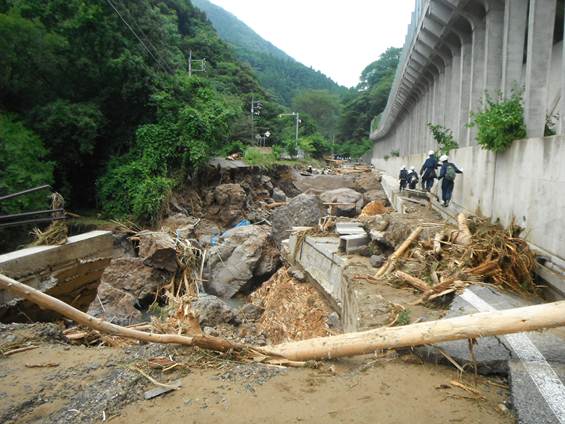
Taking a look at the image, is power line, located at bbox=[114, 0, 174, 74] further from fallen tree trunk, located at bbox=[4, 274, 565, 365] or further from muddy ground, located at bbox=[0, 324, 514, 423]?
muddy ground, located at bbox=[0, 324, 514, 423]

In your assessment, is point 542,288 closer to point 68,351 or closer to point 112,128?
point 68,351

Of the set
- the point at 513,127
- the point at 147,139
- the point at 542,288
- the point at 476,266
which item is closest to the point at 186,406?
the point at 476,266

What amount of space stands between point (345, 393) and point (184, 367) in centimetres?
175

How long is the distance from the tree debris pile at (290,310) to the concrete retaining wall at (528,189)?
14.7 ft

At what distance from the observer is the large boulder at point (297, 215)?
15234 millimetres

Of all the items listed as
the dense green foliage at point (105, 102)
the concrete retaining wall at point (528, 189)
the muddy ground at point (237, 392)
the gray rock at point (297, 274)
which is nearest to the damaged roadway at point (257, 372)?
the muddy ground at point (237, 392)

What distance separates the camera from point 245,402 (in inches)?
→ 140

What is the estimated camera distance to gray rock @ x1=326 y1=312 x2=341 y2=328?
9.00 m

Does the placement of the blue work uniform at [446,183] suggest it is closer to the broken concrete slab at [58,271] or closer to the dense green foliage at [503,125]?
the dense green foliage at [503,125]

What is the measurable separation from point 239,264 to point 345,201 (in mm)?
7302

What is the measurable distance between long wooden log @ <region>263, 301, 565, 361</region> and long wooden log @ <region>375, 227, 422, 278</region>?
11.2 ft

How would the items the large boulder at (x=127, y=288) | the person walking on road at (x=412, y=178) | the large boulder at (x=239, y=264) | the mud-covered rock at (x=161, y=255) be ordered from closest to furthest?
the large boulder at (x=127, y=288) < the large boulder at (x=239, y=264) < the mud-covered rock at (x=161, y=255) < the person walking on road at (x=412, y=178)

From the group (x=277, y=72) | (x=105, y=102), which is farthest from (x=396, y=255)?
(x=277, y=72)

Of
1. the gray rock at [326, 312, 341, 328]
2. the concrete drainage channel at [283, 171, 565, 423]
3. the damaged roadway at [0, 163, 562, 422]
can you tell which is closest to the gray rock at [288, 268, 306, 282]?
the damaged roadway at [0, 163, 562, 422]
